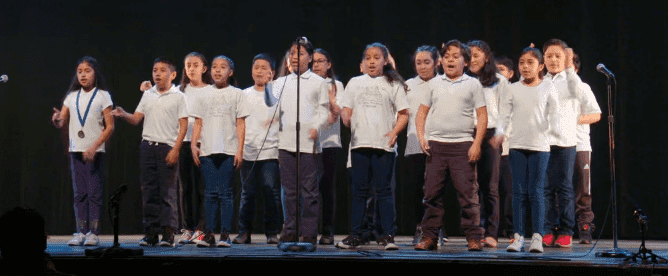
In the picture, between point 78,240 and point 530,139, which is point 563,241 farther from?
point 78,240

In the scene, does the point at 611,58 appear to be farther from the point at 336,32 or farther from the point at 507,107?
the point at 336,32

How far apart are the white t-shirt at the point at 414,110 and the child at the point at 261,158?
1.03m

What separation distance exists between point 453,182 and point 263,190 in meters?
1.66

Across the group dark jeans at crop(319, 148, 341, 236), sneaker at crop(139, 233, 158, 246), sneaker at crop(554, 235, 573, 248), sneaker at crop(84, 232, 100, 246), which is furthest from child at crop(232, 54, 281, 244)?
sneaker at crop(554, 235, 573, 248)

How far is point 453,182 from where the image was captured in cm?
450

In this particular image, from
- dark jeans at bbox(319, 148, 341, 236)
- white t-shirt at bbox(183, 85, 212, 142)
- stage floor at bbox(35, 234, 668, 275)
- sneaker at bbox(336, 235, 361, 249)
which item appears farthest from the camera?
white t-shirt at bbox(183, 85, 212, 142)

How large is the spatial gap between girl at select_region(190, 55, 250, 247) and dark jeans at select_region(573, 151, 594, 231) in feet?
9.03

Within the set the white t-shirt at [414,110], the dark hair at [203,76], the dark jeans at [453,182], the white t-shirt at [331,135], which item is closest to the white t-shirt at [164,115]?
the dark hair at [203,76]

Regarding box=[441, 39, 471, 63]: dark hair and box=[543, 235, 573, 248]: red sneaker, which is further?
box=[543, 235, 573, 248]: red sneaker

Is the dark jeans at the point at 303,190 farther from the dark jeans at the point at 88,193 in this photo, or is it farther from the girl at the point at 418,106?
the dark jeans at the point at 88,193

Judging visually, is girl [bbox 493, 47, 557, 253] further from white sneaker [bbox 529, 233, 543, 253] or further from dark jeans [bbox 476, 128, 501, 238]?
dark jeans [bbox 476, 128, 501, 238]

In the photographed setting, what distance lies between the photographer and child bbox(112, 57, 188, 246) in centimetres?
512

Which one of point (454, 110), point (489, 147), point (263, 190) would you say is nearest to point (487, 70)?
point (489, 147)

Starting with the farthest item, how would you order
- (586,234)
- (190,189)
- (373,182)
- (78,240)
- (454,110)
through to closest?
(190,189), (586,234), (78,240), (373,182), (454,110)
